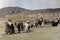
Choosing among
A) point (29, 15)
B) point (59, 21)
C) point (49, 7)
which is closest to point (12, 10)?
point (29, 15)

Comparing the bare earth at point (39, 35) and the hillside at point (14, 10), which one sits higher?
the hillside at point (14, 10)

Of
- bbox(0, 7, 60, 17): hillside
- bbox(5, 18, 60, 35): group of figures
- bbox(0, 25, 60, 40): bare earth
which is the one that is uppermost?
bbox(0, 7, 60, 17): hillside

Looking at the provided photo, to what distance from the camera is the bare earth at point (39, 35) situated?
1874 millimetres

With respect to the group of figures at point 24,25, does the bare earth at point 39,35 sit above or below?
below

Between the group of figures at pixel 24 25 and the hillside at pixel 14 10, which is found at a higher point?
the hillside at pixel 14 10

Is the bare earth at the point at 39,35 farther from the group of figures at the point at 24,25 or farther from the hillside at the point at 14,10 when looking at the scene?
the hillside at the point at 14,10

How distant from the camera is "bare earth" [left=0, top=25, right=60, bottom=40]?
6.15 ft

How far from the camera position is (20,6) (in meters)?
2.00

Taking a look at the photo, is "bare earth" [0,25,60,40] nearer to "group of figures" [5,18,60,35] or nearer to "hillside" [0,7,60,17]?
"group of figures" [5,18,60,35]

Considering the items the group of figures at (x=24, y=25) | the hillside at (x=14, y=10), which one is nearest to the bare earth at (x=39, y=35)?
the group of figures at (x=24, y=25)

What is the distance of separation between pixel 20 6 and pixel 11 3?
0.38ft

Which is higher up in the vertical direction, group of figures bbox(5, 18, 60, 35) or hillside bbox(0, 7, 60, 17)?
hillside bbox(0, 7, 60, 17)

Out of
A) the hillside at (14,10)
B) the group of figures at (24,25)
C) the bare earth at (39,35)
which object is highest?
the hillside at (14,10)

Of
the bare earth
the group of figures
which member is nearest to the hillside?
the group of figures
